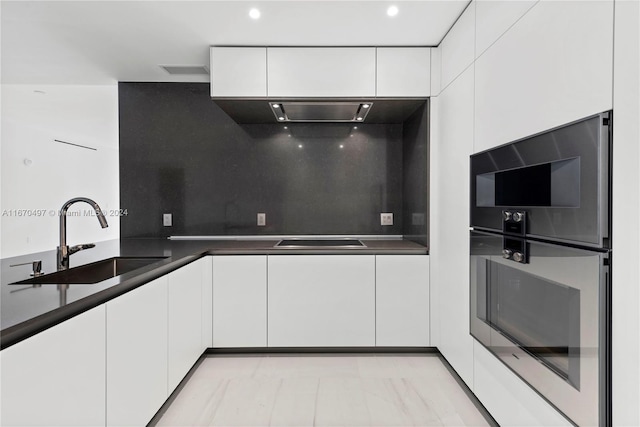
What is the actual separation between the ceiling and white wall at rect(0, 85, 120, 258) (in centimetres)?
69

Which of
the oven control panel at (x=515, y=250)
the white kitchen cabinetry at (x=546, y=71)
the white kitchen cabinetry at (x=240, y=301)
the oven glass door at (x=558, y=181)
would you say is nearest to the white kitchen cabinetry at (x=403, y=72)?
the white kitchen cabinetry at (x=546, y=71)

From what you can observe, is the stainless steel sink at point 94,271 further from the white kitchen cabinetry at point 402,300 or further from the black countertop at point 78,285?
the white kitchen cabinetry at point 402,300

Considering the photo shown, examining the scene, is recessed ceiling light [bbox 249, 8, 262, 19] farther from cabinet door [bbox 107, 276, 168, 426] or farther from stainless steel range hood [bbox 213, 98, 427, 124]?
cabinet door [bbox 107, 276, 168, 426]

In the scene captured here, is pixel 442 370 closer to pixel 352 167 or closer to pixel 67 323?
pixel 352 167

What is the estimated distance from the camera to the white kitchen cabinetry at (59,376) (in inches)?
34.5

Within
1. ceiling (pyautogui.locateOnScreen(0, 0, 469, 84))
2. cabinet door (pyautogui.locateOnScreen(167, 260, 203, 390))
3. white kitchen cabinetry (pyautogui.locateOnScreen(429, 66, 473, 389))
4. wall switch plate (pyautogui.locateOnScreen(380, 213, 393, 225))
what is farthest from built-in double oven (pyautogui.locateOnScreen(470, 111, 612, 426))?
cabinet door (pyautogui.locateOnScreen(167, 260, 203, 390))

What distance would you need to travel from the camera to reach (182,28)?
2277mm

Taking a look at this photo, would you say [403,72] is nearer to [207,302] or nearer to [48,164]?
[207,302]

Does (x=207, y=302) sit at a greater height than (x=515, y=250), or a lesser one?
lesser

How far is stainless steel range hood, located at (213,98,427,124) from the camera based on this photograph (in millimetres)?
2596

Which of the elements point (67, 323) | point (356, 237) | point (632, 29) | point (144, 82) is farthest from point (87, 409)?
point (144, 82)

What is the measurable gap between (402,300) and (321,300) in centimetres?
58

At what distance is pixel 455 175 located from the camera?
86.7 inches

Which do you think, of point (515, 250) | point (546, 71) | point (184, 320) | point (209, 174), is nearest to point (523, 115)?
point (546, 71)
